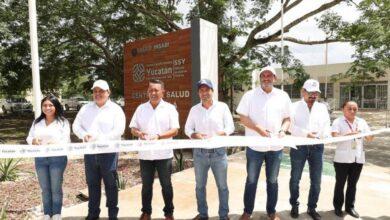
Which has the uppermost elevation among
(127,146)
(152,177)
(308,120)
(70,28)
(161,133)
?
(70,28)

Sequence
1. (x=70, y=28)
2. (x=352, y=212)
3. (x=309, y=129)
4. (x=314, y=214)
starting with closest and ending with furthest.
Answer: (x=309, y=129) → (x=314, y=214) → (x=352, y=212) → (x=70, y=28)

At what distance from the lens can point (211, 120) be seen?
4.05 m

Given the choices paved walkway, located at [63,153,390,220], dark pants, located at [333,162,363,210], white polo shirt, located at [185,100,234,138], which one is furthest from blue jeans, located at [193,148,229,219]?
dark pants, located at [333,162,363,210]

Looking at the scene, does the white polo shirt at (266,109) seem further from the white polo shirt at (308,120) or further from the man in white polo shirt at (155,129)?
the man in white polo shirt at (155,129)

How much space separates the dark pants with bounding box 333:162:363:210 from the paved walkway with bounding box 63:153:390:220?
0.18 meters

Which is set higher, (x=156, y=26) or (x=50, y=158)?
(x=156, y=26)

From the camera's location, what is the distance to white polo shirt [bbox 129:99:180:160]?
4051 mm

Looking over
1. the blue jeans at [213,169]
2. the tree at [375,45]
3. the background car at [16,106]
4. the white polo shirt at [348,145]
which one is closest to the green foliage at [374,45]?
the tree at [375,45]

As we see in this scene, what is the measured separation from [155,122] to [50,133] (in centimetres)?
114

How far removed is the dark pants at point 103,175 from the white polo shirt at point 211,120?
3.02ft

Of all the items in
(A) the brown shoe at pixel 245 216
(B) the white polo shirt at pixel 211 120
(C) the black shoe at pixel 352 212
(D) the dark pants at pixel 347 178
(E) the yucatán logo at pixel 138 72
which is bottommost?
(C) the black shoe at pixel 352 212

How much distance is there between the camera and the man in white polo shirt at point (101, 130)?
4.02 meters

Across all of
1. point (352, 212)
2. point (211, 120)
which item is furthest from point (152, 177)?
point (352, 212)

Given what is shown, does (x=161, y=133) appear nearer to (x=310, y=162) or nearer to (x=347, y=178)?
(x=310, y=162)
